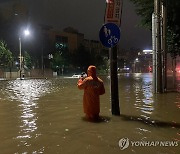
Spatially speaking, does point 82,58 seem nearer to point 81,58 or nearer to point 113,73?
point 81,58

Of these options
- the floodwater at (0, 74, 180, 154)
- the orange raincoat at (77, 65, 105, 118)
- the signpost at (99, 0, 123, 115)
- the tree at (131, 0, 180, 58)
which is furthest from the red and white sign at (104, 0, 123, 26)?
the tree at (131, 0, 180, 58)

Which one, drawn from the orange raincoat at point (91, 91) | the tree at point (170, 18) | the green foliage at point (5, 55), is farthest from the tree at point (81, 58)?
the orange raincoat at point (91, 91)

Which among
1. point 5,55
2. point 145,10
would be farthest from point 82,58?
point 145,10

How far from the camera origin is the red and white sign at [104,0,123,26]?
903 centimetres

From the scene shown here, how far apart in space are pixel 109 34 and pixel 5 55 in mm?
47779

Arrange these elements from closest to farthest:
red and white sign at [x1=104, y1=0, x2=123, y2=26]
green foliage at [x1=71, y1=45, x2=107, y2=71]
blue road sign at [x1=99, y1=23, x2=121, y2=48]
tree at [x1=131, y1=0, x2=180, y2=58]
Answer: blue road sign at [x1=99, y1=23, x2=121, y2=48], red and white sign at [x1=104, y1=0, x2=123, y2=26], tree at [x1=131, y1=0, x2=180, y2=58], green foliage at [x1=71, y1=45, x2=107, y2=71]

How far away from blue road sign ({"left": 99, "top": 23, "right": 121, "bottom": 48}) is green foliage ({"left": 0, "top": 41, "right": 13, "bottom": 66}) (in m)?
46.0

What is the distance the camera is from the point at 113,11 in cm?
906

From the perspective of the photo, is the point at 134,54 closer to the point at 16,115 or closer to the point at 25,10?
the point at 25,10

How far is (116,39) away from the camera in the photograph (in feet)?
28.8

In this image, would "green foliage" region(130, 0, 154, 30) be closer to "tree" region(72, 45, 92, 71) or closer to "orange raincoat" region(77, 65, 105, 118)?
"orange raincoat" region(77, 65, 105, 118)

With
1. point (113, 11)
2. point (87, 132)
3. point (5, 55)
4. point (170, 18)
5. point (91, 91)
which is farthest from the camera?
point (5, 55)

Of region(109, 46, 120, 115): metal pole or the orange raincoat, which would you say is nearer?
the orange raincoat

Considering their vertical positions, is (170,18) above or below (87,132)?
above
